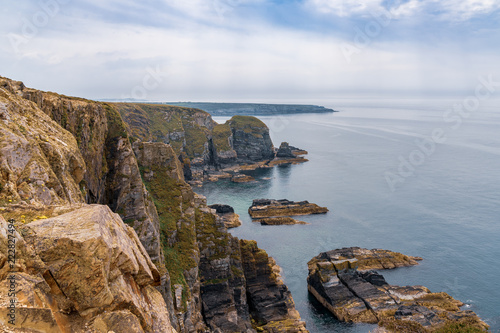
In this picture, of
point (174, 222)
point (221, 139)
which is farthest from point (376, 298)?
point (221, 139)

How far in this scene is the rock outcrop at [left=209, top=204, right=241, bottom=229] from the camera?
102 meters

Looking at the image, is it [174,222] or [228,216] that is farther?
[228,216]

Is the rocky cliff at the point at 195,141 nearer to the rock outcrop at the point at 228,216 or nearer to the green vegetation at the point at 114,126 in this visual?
the rock outcrop at the point at 228,216

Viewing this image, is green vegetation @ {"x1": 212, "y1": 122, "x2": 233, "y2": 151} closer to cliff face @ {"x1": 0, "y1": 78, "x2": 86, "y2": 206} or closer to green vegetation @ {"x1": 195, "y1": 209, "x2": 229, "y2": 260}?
green vegetation @ {"x1": 195, "y1": 209, "x2": 229, "y2": 260}

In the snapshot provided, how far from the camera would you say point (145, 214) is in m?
34.4

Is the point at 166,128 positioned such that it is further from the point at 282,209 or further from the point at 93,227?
the point at 93,227

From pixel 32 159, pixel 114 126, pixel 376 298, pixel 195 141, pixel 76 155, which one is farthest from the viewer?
pixel 195 141

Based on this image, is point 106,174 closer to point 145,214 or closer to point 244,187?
point 145,214

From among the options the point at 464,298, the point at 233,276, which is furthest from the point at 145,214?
the point at 464,298

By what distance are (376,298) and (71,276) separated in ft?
205

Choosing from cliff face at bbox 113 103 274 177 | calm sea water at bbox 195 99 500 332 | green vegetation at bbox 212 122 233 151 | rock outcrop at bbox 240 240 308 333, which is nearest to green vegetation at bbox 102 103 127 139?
rock outcrop at bbox 240 240 308 333

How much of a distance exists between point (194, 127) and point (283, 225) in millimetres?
107545

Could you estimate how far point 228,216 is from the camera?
352 ft

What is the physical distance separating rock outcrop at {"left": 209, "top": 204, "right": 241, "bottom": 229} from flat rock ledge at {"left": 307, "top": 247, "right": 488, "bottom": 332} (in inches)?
1269
